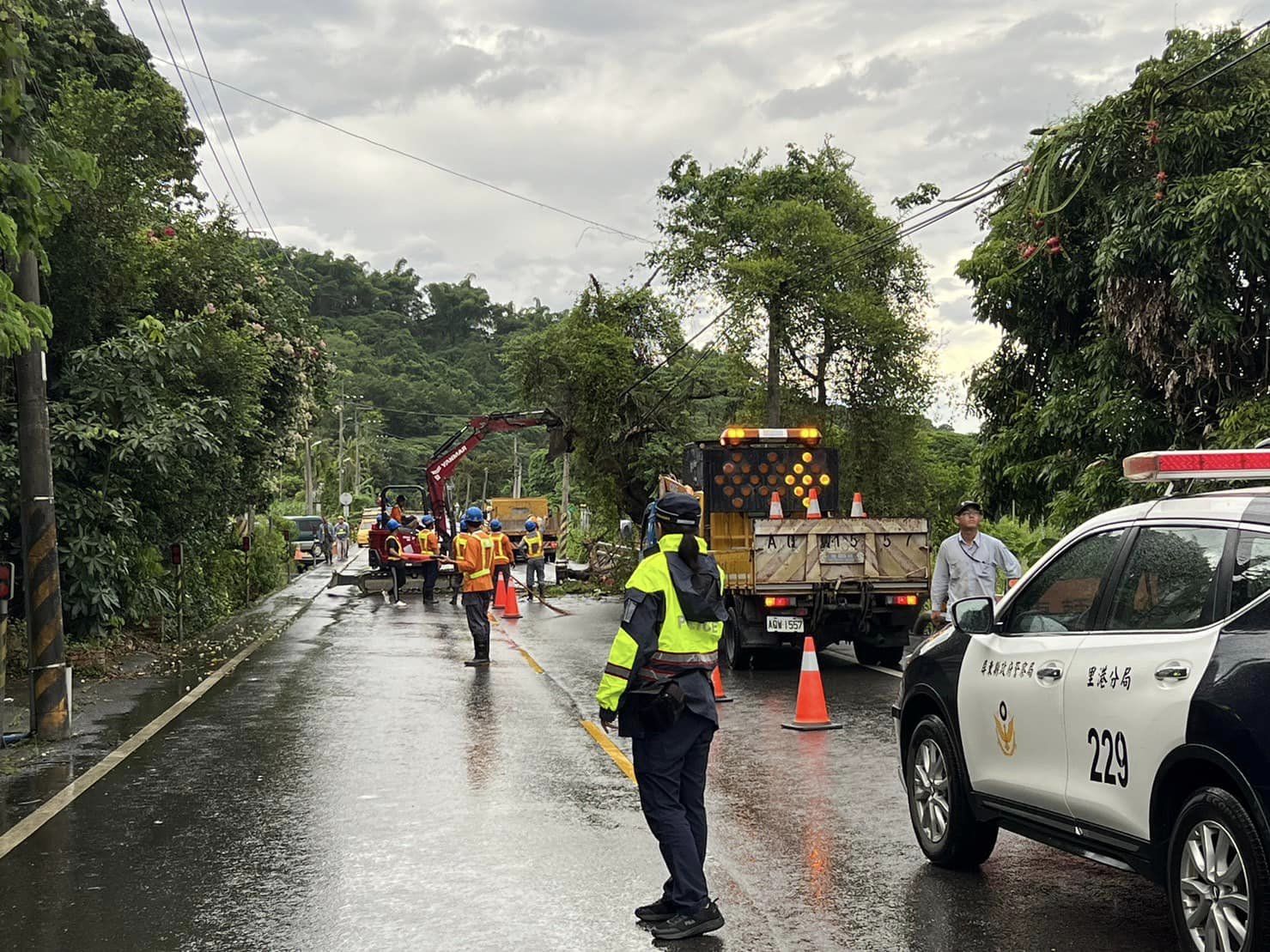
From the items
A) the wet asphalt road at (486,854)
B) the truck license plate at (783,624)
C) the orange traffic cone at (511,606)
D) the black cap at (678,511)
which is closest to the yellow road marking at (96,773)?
the wet asphalt road at (486,854)

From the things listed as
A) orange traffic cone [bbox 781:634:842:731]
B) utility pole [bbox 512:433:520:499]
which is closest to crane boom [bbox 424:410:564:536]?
orange traffic cone [bbox 781:634:842:731]

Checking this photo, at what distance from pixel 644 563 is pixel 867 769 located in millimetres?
4175

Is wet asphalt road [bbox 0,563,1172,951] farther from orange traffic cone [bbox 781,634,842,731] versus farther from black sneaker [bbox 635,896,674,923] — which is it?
orange traffic cone [bbox 781,634,842,731]

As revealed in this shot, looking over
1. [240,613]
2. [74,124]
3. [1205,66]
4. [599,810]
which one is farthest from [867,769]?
[240,613]

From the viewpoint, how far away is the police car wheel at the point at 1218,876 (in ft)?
14.8

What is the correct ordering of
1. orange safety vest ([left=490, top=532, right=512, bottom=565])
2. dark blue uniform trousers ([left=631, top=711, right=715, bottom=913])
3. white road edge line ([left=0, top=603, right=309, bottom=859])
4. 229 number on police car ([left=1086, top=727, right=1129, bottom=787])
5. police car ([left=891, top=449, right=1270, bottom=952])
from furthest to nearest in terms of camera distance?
orange safety vest ([left=490, top=532, right=512, bottom=565]), white road edge line ([left=0, top=603, right=309, bottom=859]), dark blue uniform trousers ([left=631, top=711, right=715, bottom=913]), 229 number on police car ([left=1086, top=727, right=1129, bottom=787]), police car ([left=891, top=449, right=1270, bottom=952])

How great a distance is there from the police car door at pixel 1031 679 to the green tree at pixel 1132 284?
7.49 meters

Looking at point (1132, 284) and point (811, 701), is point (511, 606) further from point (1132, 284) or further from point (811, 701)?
point (811, 701)

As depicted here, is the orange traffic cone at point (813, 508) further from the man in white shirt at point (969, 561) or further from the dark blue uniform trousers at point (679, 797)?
the dark blue uniform trousers at point (679, 797)

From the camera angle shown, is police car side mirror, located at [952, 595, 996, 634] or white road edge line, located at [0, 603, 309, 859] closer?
police car side mirror, located at [952, 595, 996, 634]

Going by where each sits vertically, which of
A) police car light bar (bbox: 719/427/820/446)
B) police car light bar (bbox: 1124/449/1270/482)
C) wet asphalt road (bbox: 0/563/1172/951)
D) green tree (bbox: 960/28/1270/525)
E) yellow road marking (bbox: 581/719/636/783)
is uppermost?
green tree (bbox: 960/28/1270/525)

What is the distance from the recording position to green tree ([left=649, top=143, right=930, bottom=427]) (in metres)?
30.3

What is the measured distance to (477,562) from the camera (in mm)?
16250

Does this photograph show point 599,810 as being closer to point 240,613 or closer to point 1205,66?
point 1205,66
